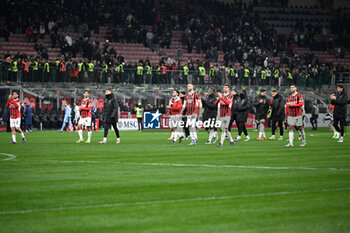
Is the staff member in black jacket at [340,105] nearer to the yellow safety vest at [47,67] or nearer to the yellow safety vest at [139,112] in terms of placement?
the yellow safety vest at [139,112]

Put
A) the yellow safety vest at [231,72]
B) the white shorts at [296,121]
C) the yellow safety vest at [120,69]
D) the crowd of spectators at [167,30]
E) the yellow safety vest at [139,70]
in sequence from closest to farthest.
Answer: the white shorts at [296,121], the yellow safety vest at [120,69], the yellow safety vest at [139,70], the yellow safety vest at [231,72], the crowd of spectators at [167,30]

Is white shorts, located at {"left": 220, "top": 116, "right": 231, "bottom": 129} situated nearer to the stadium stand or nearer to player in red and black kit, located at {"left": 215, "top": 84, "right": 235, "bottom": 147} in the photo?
player in red and black kit, located at {"left": 215, "top": 84, "right": 235, "bottom": 147}

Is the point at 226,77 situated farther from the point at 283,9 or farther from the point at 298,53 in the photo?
the point at 283,9

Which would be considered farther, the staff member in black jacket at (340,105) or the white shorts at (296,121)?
the staff member in black jacket at (340,105)

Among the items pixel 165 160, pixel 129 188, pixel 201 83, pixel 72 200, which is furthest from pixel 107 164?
pixel 201 83

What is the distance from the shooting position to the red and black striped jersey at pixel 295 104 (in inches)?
935

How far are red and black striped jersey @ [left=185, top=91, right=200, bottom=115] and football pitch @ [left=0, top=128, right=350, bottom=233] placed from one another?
843 centimetres

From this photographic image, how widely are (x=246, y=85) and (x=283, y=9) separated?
24.7m

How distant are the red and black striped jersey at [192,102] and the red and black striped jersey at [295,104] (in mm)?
3955

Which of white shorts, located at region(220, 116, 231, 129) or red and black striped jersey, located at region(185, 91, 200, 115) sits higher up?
red and black striped jersey, located at region(185, 91, 200, 115)

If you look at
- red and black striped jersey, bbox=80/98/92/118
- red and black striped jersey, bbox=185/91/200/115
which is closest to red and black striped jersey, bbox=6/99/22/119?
red and black striped jersey, bbox=80/98/92/118

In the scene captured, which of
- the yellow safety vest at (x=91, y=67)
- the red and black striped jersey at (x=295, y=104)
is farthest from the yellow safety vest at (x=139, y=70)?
the red and black striped jersey at (x=295, y=104)

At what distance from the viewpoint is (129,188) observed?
11492 millimetres

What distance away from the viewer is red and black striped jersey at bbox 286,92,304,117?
23.8 m
